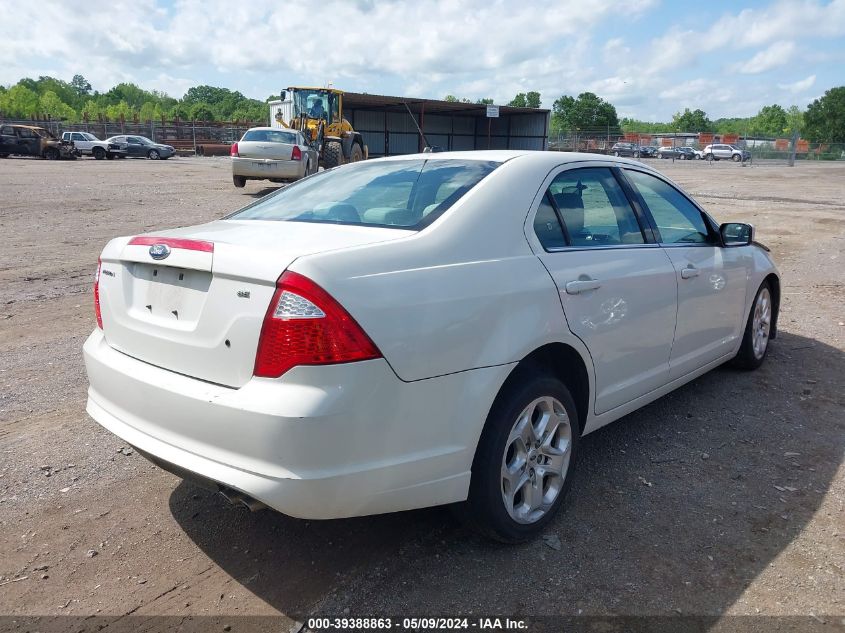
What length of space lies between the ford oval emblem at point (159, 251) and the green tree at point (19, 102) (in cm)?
11706

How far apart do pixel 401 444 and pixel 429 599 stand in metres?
0.66

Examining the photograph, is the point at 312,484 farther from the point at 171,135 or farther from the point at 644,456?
the point at 171,135

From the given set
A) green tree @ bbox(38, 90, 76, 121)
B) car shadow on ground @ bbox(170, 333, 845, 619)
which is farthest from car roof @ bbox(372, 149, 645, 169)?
green tree @ bbox(38, 90, 76, 121)

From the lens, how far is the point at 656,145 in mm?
62656

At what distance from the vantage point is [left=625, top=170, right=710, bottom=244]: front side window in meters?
4.04

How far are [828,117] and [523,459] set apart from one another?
9669 centimetres

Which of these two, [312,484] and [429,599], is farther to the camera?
[429,599]

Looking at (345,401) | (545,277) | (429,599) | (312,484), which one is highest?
(545,277)

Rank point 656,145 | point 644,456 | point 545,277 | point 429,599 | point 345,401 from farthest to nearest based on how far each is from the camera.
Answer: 1. point 656,145
2. point 644,456
3. point 545,277
4. point 429,599
5. point 345,401

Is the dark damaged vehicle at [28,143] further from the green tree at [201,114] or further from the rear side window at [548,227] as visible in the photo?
the green tree at [201,114]

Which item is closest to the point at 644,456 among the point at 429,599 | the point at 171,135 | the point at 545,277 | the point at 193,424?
the point at 545,277

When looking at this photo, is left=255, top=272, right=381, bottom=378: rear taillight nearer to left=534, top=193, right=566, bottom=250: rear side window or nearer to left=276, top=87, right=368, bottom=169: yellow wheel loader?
left=534, top=193, right=566, bottom=250: rear side window

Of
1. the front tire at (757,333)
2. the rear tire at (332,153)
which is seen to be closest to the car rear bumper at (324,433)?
the front tire at (757,333)

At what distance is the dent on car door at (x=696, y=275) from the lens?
4.00 metres
